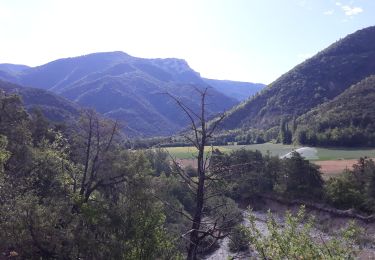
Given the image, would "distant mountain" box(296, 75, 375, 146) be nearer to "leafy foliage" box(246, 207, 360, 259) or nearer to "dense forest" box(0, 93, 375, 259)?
"dense forest" box(0, 93, 375, 259)

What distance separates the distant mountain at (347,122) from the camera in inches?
3314

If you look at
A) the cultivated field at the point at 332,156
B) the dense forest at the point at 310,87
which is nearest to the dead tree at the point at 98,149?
the cultivated field at the point at 332,156

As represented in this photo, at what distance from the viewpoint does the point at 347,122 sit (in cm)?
8931

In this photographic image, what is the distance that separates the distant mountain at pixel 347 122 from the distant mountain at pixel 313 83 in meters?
29.3

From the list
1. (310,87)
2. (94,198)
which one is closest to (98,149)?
(94,198)

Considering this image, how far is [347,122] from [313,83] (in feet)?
194

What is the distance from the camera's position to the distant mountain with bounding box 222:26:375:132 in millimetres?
139375

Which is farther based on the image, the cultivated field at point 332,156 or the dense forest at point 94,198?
the cultivated field at point 332,156

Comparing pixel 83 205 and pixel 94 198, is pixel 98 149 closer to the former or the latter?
pixel 94 198

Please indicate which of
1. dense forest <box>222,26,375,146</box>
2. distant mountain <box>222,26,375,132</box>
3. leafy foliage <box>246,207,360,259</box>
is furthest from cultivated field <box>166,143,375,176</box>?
distant mountain <box>222,26,375,132</box>

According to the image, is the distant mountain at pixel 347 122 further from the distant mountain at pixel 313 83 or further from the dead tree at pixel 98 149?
the dead tree at pixel 98 149

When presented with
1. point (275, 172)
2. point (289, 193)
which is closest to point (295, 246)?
point (289, 193)

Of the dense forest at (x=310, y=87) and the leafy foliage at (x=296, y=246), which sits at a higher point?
the dense forest at (x=310, y=87)

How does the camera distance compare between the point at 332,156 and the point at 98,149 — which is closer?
the point at 98,149
